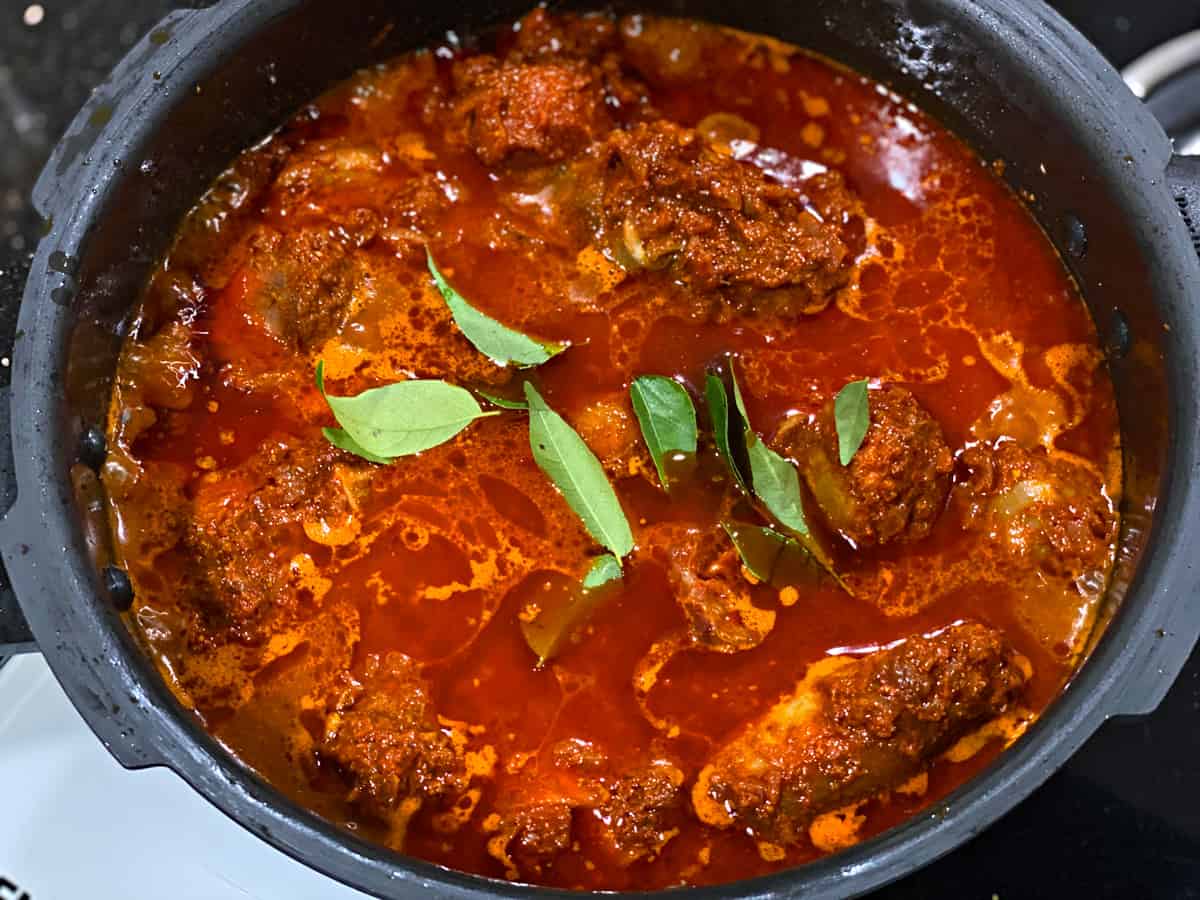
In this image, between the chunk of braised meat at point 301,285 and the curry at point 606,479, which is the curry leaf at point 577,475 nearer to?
the curry at point 606,479

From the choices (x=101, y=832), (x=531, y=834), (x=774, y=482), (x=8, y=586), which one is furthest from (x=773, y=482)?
(x=101, y=832)

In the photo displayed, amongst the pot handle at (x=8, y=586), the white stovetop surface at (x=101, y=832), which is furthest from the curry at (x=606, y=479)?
the white stovetop surface at (x=101, y=832)

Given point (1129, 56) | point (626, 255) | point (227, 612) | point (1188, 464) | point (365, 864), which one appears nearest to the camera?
point (365, 864)

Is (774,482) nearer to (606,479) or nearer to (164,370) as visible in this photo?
(606,479)

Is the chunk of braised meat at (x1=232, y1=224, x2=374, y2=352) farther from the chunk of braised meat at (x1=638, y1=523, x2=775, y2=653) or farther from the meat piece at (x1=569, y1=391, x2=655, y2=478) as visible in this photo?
the chunk of braised meat at (x1=638, y1=523, x2=775, y2=653)

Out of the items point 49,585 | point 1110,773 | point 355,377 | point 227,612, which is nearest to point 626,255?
point 355,377

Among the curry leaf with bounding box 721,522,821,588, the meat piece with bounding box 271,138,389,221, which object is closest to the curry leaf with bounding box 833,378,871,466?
the curry leaf with bounding box 721,522,821,588

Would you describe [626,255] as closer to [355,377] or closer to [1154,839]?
[355,377]
